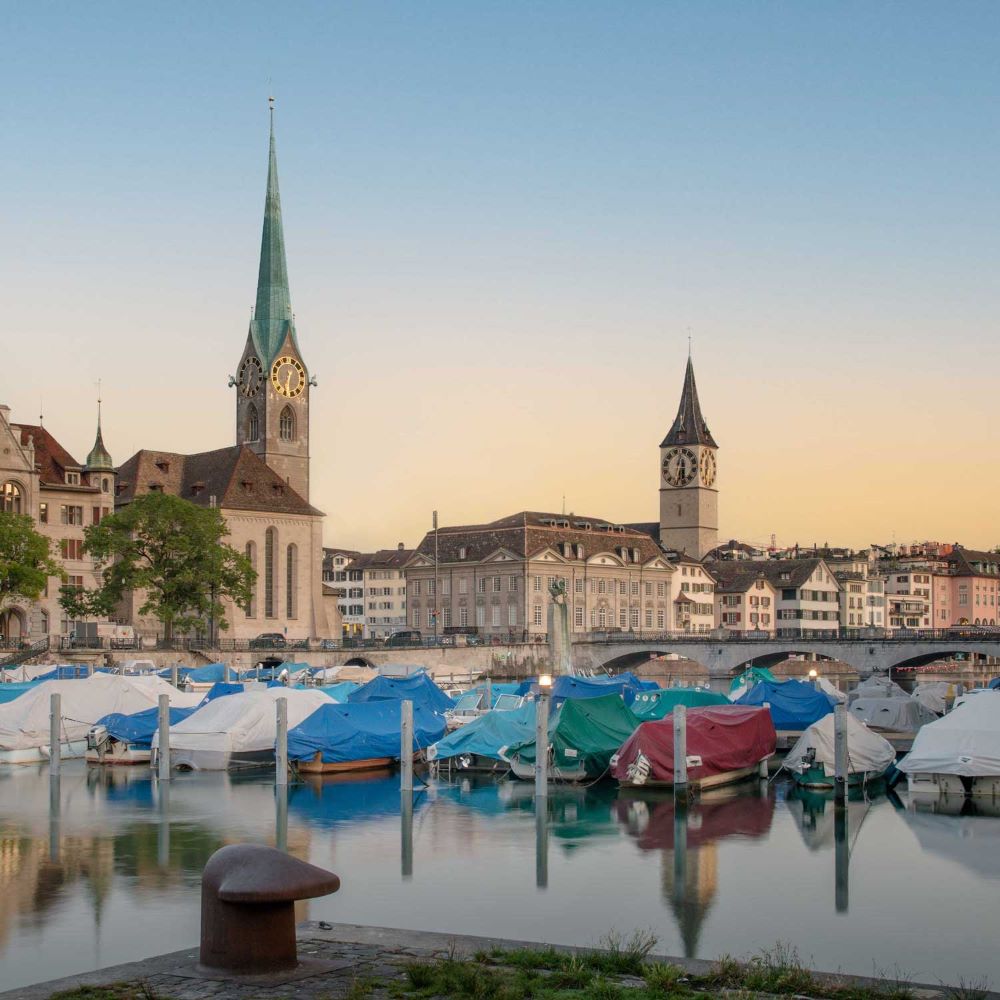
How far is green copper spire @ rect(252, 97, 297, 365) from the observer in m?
147

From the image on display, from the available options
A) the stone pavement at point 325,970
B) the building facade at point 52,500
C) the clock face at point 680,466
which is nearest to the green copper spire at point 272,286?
the building facade at point 52,500

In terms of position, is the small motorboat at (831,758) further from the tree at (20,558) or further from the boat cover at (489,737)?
the tree at (20,558)

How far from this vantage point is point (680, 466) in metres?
198

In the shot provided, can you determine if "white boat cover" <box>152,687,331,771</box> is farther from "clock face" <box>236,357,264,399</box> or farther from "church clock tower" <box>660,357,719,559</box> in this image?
"church clock tower" <box>660,357,719,559</box>

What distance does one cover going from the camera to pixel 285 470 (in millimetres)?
142625

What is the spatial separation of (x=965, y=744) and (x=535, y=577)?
110165 mm

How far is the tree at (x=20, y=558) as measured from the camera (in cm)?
8200

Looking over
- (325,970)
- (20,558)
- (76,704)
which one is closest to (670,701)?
(76,704)

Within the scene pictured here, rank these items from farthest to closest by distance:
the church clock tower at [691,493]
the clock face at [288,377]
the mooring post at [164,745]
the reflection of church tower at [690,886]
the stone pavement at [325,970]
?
the church clock tower at [691,493] < the clock face at [288,377] < the mooring post at [164,745] < the reflection of church tower at [690,886] < the stone pavement at [325,970]

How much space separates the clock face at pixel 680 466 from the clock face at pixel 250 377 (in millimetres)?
71409

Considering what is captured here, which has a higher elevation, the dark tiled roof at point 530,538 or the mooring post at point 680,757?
the dark tiled roof at point 530,538

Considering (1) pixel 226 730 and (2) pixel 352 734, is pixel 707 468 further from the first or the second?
(2) pixel 352 734

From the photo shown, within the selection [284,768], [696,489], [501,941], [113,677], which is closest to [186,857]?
[284,768]

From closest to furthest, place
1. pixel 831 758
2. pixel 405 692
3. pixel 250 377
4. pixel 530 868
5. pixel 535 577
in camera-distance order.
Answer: pixel 530 868 → pixel 831 758 → pixel 405 692 → pixel 250 377 → pixel 535 577
